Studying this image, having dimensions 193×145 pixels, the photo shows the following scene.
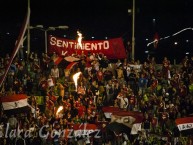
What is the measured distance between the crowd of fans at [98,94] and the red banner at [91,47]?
2.07 metres

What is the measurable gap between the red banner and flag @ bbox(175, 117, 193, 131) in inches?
389

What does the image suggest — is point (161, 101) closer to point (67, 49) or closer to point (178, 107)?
point (178, 107)

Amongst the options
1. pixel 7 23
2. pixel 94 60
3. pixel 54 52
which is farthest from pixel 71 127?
pixel 7 23

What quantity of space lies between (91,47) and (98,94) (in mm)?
5703

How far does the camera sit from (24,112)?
2639 centimetres

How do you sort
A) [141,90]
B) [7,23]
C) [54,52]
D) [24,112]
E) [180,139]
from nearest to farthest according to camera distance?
1. [180,139]
2. [24,112]
3. [141,90]
4. [54,52]
5. [7,23]

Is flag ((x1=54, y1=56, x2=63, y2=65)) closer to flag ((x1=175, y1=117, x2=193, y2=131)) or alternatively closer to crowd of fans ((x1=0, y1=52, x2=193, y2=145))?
crowd of fans ((x1=0, y1=52, x2=193, y2=145))

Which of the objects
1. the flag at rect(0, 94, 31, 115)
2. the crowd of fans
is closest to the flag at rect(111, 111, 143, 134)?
the crowd of fans

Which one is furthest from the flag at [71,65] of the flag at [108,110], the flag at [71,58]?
the flag at [108,110]

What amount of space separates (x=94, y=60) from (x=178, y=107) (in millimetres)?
5576

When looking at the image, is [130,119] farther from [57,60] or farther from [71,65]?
[57,60]

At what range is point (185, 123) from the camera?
2453 cm

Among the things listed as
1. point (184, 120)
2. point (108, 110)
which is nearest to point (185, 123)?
point (184, 120)

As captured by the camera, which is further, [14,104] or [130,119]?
[14,104]
